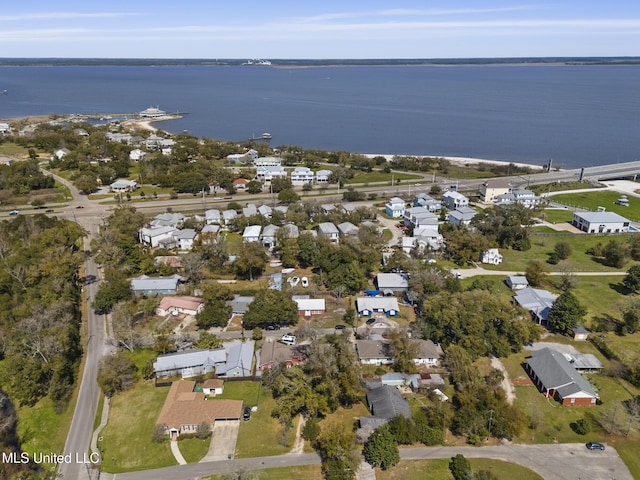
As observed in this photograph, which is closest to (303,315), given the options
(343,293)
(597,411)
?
(343,293)

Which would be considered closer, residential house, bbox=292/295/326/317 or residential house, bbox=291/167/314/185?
residential house, bbox=292/295/326/317

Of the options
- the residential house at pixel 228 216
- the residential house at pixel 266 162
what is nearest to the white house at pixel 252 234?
the residential house at pixel 228 216

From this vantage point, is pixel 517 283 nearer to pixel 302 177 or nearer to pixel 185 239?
pixel 185 239

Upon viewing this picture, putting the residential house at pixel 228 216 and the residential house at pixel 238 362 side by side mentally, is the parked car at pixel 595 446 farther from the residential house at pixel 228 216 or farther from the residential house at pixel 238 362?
the residential house at pixel 228 216

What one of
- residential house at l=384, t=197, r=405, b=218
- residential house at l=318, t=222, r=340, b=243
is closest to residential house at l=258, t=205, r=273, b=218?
residential house at l=318, t=222, r=340, b=243

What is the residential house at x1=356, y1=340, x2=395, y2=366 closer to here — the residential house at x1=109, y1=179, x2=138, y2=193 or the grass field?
the grass field
